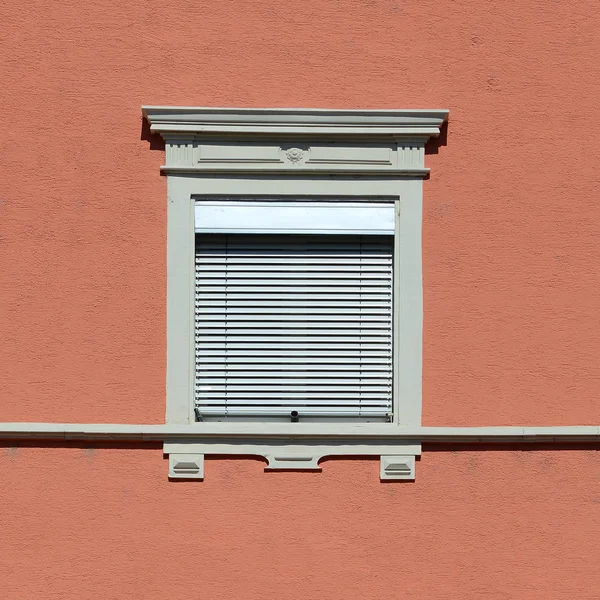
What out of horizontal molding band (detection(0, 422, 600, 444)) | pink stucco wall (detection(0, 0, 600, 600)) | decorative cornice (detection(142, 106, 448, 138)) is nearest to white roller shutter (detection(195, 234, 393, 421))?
horizontal molding band (detection(0, 422, 600, 444))

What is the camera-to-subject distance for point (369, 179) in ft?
22.9

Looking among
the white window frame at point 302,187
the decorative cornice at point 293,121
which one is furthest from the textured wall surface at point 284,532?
the decorative cornice at point 293,121

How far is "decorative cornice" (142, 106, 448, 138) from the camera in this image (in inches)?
271

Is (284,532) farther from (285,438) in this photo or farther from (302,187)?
(302,187)

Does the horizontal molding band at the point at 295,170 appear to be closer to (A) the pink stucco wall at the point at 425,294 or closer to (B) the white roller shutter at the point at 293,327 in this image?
(A) the pink stucco wall at the point at 425,294

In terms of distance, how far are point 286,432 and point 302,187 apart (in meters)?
→ 1.53

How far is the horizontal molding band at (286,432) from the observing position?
671 centimetres

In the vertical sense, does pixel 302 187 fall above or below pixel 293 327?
above

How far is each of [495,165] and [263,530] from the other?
2703 millimetres

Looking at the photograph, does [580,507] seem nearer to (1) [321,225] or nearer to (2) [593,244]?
(2) [593,244]

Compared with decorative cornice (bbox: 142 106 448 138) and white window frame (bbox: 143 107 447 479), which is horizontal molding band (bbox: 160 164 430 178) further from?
decorative cornice (bbox: 142 106 448 138)

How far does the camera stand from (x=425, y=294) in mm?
6934

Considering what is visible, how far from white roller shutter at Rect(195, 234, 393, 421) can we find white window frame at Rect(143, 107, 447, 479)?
3.9 inches

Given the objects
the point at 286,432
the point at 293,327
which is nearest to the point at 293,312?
the point at 293,327
